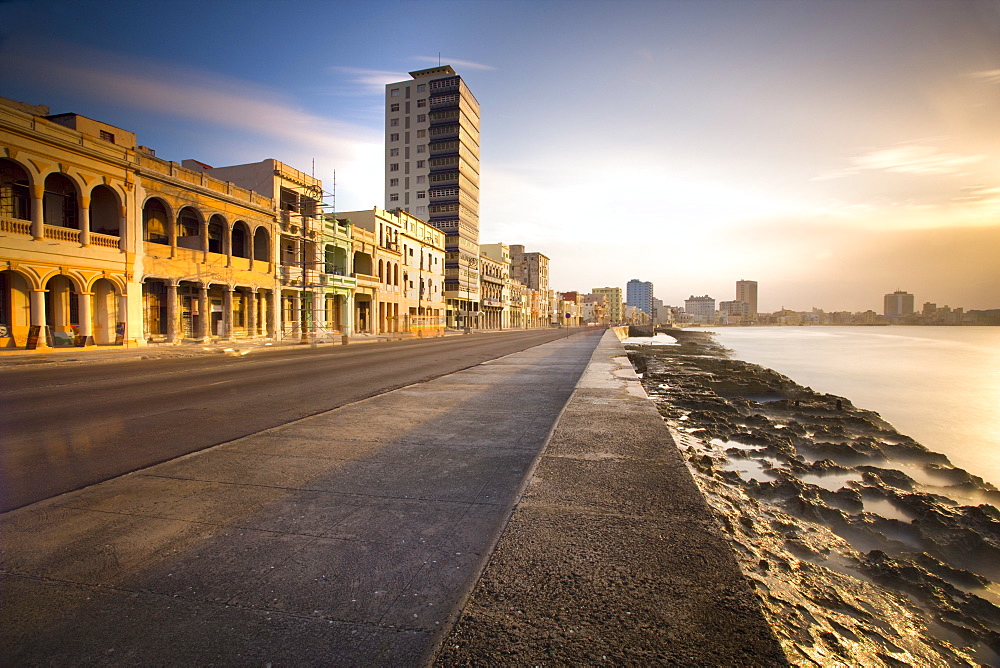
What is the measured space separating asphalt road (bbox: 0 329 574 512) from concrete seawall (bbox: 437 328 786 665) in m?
4.01

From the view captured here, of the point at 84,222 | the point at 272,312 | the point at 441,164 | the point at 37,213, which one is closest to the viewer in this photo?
the point at 37,213

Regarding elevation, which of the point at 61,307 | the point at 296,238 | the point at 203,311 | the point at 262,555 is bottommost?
the point at 262,555

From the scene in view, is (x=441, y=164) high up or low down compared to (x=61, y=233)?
up

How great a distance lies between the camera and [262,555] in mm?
2805

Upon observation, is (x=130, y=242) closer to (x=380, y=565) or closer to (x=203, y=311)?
(x=203, y=311)

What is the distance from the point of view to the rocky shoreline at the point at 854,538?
2.99m

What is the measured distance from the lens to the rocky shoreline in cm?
299

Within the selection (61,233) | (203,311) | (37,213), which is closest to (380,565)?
(37,213)

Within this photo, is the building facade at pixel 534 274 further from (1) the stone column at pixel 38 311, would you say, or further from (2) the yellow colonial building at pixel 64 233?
(1) the stone column at pixel 38 311

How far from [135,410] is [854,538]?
10.0 m

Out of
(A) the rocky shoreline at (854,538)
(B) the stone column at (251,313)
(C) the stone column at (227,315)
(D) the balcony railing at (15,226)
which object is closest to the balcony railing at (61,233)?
(D) the balcony railing at (15,226)

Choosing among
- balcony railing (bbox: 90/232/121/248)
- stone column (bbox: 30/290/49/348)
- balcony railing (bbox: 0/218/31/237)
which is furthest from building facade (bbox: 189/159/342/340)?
balcony railing (bbox: 0/218/31/237)

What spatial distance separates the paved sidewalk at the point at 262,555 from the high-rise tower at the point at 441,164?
70.8m

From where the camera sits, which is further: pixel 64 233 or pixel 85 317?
pixel 85 317
